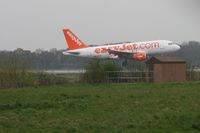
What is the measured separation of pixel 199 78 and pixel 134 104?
915 inches

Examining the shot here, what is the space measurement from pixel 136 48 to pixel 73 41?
10978mm

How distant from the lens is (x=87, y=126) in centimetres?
1094

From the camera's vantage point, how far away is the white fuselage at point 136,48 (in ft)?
180

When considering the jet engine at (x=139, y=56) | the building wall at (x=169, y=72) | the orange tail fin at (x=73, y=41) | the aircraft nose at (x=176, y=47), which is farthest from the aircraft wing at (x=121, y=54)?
the building wall at (x=169, y=72)

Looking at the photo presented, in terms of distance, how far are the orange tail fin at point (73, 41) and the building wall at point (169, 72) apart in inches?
1093

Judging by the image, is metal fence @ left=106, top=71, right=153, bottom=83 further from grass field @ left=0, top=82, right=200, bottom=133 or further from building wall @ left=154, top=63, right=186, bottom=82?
grass field @ left=0, top=82, right=200, bottom=133

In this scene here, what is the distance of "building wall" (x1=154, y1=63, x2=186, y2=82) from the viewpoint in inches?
1404

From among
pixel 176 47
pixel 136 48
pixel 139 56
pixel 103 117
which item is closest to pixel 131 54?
pixel 136 48

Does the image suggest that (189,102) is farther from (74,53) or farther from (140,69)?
(74,53)

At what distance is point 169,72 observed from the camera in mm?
35969

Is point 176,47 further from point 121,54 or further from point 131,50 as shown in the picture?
point 121,54

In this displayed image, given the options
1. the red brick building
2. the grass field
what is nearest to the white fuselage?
the red brick building

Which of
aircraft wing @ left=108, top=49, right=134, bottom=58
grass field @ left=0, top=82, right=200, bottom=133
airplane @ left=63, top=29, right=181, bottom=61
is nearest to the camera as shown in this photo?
grass field @ left=0, top=82, right=200, bottom=133

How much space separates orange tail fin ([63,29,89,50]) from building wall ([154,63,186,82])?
91.1 feet
